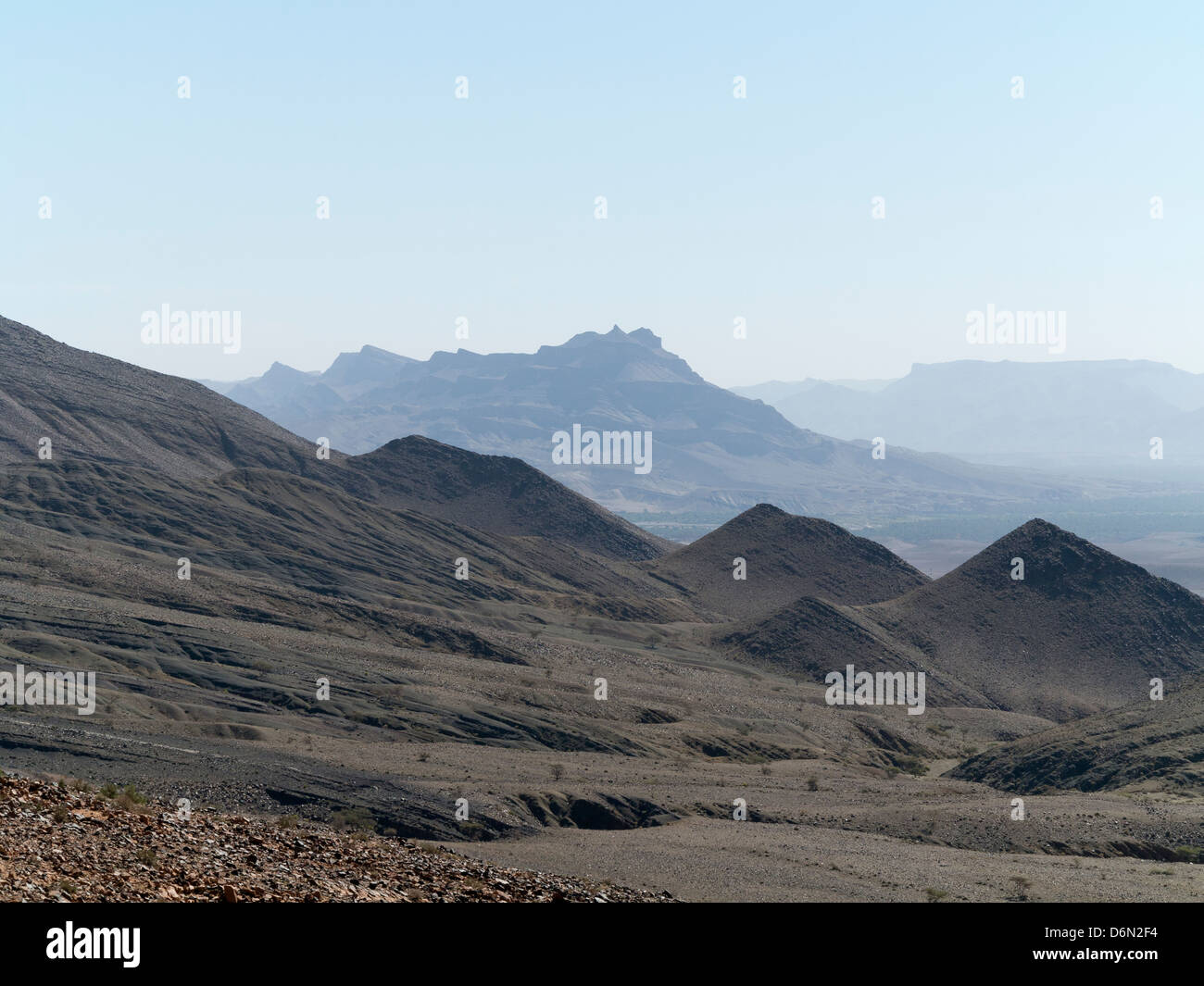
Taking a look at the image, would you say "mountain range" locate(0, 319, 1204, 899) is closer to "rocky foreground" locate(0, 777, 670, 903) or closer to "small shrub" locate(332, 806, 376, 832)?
"small shrub" locate(332, 806, 376, 832)

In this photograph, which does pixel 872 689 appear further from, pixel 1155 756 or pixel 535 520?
pixel 535 520

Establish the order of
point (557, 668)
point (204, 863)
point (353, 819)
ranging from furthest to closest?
point (557, 668)
point (353, 819)
point (204, 863)

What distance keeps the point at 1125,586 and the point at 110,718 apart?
8465cm

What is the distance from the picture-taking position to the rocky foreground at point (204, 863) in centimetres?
1366

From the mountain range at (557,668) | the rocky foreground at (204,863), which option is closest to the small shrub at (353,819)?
the mountain range at (557,668)

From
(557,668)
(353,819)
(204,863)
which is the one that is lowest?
(353,819)

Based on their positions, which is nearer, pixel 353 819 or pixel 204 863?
pixel 204 863

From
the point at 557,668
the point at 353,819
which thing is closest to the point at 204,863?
the point at 353,819

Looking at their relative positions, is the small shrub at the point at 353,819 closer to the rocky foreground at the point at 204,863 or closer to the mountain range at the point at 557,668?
the mountain range at the point at 557,668

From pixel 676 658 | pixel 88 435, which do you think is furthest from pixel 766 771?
pixel 88 435

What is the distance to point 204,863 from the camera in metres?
15.8

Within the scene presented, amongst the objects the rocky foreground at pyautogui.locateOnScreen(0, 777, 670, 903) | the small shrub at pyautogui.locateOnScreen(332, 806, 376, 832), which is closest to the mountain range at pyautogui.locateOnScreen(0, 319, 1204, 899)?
the small shrub at pyautogui.locateOnScreen(332, 806, 376, 832)

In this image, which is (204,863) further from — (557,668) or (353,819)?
(557,668)
